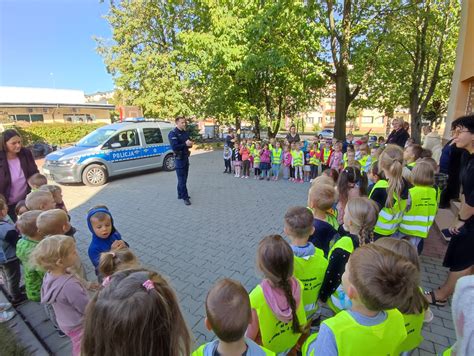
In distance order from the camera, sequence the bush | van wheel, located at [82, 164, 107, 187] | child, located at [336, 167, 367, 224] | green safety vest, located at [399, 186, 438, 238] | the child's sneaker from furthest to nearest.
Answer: the bush, van wheel, located at [82, 164, 107, 187], child, located at [336, 167, 367, 224], green safety vest, located at [399, 186, 438, 238], the child's sneaker

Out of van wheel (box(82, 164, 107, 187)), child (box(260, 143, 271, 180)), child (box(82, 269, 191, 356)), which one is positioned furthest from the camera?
child (box(260, 143, 271, 180))

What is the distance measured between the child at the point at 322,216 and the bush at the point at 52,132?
2089cm

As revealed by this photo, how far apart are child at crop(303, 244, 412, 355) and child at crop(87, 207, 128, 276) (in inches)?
89.8

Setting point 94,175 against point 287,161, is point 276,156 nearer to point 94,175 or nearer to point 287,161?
point 287,161

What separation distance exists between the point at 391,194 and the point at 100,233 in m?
3.31

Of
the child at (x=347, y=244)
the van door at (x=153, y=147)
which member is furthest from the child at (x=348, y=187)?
the van door at (x=153, y=147)

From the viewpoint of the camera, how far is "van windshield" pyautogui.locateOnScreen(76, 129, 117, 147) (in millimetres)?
9594

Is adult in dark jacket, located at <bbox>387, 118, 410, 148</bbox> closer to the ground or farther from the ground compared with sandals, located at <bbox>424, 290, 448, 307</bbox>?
farther from the ground

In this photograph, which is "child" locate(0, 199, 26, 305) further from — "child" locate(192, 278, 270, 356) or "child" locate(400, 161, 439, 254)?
"child" locate(400, 161, 439, 254)

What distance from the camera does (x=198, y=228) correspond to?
564cm

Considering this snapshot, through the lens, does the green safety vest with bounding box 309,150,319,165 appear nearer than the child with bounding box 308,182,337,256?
No

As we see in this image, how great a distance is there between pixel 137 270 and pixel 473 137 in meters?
3.32

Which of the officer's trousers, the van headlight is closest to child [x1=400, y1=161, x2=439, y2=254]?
the officer's trousers

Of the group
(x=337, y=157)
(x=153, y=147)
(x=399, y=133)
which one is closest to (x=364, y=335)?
(x=399, y=133)
